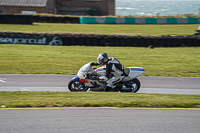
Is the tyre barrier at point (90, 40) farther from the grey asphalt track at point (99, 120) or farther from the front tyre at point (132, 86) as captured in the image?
the grey asphalt track at point (99, 120)

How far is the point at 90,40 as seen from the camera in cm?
2211

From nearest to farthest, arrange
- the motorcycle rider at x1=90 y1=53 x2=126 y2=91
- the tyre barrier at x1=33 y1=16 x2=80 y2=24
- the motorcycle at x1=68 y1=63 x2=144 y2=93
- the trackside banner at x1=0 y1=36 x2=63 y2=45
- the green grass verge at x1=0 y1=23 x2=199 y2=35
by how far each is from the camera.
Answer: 1. the motorcycle rider at x1=90 y1=53 x2=126 y2=91
2. the motorcycle at x1=68 y1=63 x2=144 y2=93
3. the trackside banner at x1=0 y1=36 x2=63 y2=45
4. the green grass verge at x1=0 y1=23 x2=199 y2=35
5. the tyre barrier at x1=33 y1=16 x2=80 y2=24

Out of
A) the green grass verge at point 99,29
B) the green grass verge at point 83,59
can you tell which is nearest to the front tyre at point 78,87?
the green grass verge at point 83,59

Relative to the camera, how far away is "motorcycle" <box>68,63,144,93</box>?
32.3 feet

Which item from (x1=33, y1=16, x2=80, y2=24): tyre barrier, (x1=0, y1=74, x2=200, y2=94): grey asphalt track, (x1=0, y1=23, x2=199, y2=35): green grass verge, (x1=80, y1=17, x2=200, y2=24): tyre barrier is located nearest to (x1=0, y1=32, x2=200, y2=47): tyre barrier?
(x1=0, y1=23, x2=199, y2=35): green grass verge

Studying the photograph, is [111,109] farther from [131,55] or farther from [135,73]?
[131,55]

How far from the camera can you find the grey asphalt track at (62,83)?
34.7 ft

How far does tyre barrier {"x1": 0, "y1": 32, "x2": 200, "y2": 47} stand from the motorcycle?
1229 cm

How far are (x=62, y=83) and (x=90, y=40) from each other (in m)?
10.9

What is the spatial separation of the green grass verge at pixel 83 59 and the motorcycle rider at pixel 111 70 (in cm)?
405

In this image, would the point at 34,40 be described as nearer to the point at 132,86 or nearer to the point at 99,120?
the point at 132,86

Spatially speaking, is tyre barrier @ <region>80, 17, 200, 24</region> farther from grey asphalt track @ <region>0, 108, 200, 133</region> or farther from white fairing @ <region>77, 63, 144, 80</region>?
grey asphalt track @ <region>0, 108, 200, 133</region>

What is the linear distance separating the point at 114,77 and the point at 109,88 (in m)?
0.43

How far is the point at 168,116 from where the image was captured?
6594 mm
